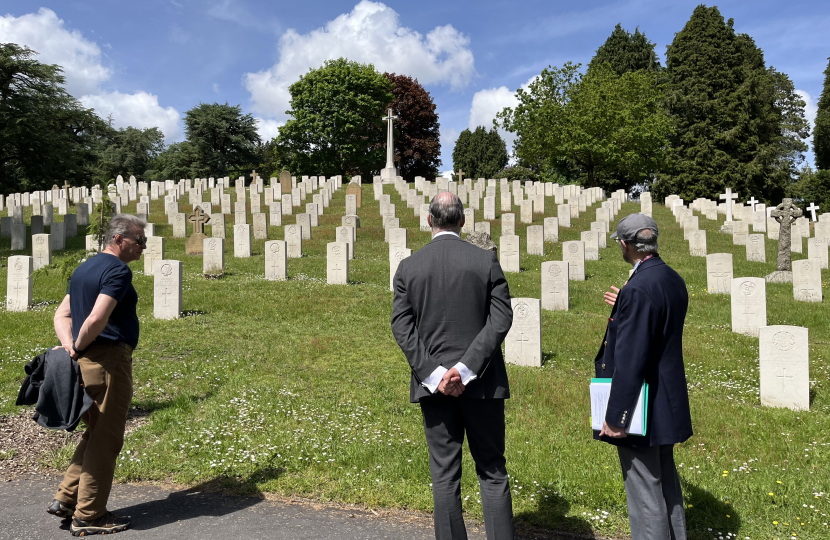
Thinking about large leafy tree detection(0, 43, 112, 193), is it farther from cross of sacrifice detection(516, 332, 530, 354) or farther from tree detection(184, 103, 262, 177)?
cross of sacrifice detection(516, 332, 530, 354)

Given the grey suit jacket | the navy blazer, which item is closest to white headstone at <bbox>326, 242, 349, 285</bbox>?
the grey suit jacket

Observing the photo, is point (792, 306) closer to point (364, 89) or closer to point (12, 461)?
point (12, 461)

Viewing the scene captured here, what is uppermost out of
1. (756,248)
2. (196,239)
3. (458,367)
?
(196,239)

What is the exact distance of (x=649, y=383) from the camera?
3242 millimetres

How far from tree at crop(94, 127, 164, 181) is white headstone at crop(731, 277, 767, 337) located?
5345 cm

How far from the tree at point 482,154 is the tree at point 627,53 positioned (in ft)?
59.2

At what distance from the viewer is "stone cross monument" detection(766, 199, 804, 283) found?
1496 centimetres

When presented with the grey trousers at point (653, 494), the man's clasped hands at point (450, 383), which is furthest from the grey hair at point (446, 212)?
the grey trousers at point (653, 494)

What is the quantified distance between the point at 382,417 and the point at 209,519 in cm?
224

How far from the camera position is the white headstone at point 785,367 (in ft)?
23.0

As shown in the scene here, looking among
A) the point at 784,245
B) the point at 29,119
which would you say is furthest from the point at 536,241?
the point at 29,119

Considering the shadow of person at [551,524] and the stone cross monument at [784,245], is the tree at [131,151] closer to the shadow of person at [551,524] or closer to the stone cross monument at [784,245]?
the stone cross monument at [784,245]

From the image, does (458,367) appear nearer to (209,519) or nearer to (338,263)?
(209,519)

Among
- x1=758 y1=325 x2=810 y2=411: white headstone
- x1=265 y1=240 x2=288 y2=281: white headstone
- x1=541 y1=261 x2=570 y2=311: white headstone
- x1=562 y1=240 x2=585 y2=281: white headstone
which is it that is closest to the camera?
x1=758 y1=325 x2=810 y2=411: white headstone
